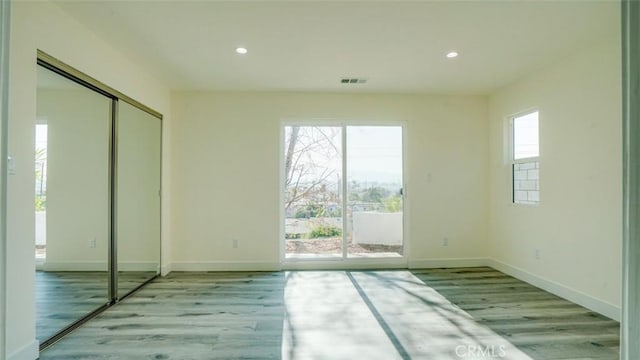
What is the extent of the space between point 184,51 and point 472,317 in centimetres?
360

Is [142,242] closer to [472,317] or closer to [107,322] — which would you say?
[107,322]

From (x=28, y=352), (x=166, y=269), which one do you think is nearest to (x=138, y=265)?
(x=166, y=269)

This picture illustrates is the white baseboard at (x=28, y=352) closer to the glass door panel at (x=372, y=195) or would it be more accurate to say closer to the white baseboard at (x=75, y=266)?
the white baseboard at (x=75, y=266)

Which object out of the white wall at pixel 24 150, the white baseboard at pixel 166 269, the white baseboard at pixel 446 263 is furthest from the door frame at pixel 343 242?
the white wall at pixel 24 150

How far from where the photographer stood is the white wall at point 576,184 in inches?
107

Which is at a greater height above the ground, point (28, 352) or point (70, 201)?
point (70, 201)

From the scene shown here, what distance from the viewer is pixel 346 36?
271 cm

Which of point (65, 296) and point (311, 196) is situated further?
point (311, 196)

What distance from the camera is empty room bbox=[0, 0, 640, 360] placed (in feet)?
7.20

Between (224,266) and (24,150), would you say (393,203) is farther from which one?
(24,150)

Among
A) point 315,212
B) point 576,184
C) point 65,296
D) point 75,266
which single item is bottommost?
point 65,296

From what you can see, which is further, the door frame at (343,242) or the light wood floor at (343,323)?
the door frame at (343,242)

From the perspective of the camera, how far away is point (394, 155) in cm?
449

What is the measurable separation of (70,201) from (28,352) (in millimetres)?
1074
